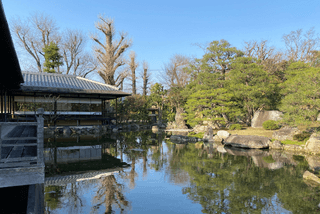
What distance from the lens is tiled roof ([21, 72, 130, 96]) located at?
1819 centimetres

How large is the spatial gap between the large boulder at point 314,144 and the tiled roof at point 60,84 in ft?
48.5

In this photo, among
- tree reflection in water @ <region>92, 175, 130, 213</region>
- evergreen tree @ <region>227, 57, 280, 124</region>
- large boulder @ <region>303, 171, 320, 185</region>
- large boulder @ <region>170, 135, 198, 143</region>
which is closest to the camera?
tree reflection in water @ <region>92, 175, 130, 213</region>

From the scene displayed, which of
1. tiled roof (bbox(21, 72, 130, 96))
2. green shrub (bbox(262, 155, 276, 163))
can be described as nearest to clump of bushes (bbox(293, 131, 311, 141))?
green shrub (bbox(262, 155, 276, 163))

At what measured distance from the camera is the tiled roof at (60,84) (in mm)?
18188

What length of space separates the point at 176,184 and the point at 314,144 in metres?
8.85

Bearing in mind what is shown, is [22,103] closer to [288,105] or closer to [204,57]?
[204,57]

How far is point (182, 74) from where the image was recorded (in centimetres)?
3353

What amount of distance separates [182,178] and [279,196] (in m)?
2.98

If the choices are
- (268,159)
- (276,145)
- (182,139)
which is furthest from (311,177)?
(182,139)

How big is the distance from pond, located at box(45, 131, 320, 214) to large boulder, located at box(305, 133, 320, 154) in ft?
3.88

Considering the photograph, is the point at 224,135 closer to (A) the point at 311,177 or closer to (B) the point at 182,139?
(B) the point at 182,139

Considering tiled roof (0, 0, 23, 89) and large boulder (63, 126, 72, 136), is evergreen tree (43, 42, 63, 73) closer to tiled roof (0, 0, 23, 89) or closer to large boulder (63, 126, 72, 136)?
large boulder (63, 126, 72, 136)

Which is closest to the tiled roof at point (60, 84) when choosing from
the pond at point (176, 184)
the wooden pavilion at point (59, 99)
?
the wooden pavilion at point (59, 99)

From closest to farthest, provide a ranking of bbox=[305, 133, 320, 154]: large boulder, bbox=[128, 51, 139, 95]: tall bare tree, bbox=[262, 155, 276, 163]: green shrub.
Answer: bbox=[262, 155, 276, 163]: green shrub, bbox=[305, 133, 320, 154]: large boulder, bbox=[128, 51, 139, 95]: tall bare tree
